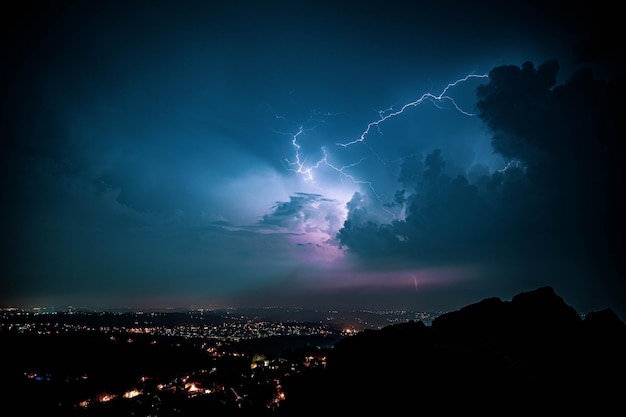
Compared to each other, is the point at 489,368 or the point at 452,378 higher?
the point at 489,368

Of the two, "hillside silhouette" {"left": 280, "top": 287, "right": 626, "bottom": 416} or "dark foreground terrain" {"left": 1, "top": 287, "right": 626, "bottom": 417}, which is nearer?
"hillside silhouette" {"left": 280, "top": 287, "right": 626, "bottom": 416}

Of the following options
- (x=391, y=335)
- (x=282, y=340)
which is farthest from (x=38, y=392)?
(x=282, y=340)

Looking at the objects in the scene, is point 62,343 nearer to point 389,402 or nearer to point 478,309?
point 389,402

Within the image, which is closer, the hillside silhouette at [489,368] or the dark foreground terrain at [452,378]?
the hillside silhouette at [489,368]

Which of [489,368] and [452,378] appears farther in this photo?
[489,368]
